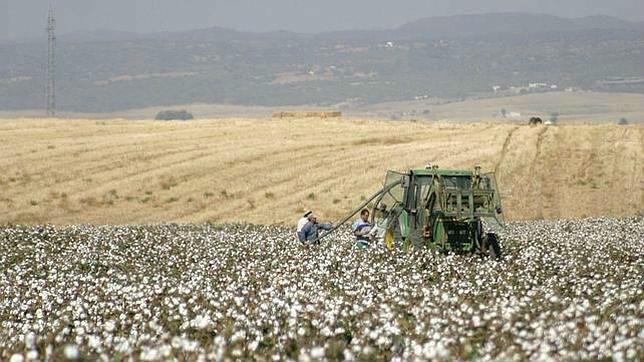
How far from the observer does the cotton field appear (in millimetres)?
11273

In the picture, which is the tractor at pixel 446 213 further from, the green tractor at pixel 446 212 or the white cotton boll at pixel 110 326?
the white cotton boll at pixel 110 326

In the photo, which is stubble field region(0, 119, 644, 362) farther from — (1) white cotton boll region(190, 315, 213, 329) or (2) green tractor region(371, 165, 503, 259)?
(2) green tractor region(371, 165, 503, 259)

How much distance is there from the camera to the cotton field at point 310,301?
444 inches

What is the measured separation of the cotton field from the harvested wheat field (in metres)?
16.3

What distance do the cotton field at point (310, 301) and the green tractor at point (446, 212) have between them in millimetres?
1025

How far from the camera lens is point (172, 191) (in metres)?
47.3

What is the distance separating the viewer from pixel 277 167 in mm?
52156

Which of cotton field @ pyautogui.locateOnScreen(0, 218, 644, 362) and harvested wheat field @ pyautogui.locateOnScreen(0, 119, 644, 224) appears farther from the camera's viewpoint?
harvested wheat field @ pyautogui.locateOnScreen(0, 119, 644, 224)

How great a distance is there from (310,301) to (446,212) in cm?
863

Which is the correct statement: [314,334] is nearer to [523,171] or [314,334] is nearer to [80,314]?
[80,314]

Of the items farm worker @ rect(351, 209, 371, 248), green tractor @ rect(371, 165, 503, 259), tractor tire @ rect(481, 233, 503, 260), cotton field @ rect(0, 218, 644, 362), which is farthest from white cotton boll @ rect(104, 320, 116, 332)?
farm worker @ rect(351, 209, 371, 248)

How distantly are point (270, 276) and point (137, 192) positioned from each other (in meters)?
28.2

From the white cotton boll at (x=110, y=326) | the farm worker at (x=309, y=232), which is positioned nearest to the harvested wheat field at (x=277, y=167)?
the farm worker at (x=309, y=232)

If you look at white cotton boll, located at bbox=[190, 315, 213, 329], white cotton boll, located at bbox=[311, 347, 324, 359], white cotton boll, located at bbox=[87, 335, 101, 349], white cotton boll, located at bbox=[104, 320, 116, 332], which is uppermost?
white cotton boll, located at bbox=[311, 347, 324, 359]
